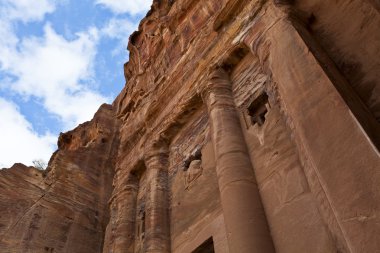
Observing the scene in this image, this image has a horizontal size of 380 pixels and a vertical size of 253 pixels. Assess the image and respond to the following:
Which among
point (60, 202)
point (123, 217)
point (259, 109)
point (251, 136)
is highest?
point (60, 202)

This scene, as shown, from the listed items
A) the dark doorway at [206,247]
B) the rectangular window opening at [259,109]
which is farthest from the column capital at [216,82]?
the dark doorway at [206,247]

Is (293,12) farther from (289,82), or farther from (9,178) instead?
(9,178)

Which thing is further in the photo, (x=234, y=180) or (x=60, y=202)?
(x=60, y=202)

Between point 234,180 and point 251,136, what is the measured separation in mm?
1064

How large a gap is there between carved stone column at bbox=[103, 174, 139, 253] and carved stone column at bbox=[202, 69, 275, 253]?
12.6 feet

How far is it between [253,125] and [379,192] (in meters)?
3.64

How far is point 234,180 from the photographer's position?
611 centimetres

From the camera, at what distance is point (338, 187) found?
394 cm

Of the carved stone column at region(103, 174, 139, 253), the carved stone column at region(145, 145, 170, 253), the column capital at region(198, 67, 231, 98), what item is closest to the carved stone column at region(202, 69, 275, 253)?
the column capital at region(198, 67, 231, 98)

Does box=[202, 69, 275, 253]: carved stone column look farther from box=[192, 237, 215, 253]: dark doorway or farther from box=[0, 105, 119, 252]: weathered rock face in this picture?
box=[0, 105, 119, 252]: weathered rock face

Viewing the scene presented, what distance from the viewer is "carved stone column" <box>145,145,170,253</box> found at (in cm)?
805

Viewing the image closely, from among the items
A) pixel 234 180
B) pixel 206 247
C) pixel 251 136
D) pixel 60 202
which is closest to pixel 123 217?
pixel 206 247

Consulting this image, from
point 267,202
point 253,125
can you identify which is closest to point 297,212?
point 267,202

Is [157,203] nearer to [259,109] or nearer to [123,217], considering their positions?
[123,217]
